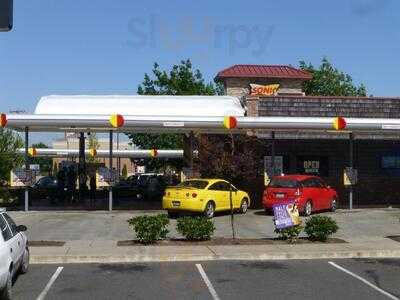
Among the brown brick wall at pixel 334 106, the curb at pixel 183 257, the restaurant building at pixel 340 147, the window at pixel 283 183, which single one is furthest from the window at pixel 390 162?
the curb at pixel 183 257

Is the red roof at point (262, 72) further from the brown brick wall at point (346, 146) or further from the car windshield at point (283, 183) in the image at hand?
the car windshield at point (283, 183)

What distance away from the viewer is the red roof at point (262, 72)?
138ft

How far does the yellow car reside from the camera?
24172mm

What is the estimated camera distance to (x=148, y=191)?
3650cm

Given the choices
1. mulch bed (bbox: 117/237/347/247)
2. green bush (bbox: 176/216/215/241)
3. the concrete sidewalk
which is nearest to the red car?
mulch bed (bbox: 117/237/347/247)

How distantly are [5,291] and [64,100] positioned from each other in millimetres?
21816

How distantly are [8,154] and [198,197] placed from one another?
13.4 metres

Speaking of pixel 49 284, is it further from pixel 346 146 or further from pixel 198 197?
pixel 346 146

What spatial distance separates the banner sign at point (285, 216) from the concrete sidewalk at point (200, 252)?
2.44 feet

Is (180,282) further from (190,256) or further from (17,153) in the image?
(17,153)

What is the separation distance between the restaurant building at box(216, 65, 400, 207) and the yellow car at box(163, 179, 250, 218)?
5.35 metres

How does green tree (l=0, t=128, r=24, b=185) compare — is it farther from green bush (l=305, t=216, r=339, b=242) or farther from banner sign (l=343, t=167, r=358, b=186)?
green bush (l=305, t=216, r=339, b=242)

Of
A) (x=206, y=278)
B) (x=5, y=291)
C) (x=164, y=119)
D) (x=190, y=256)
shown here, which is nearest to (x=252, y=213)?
(x=164, y=119)

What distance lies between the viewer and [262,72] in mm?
43094
